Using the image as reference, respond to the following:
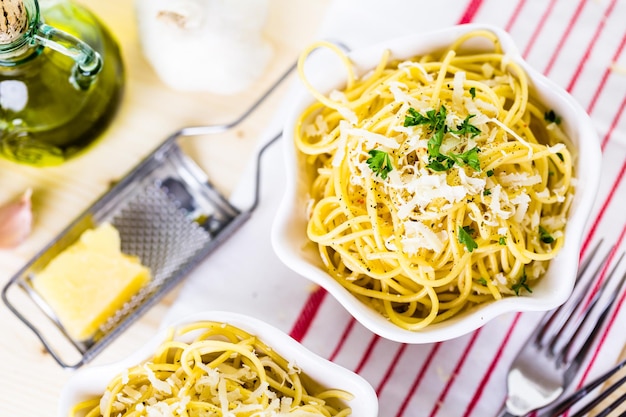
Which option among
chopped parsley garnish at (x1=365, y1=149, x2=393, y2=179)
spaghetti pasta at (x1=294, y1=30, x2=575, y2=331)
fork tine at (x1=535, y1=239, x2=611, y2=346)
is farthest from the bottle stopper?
fork tine at (x1=535, y1=239, x2=611, y2=346)

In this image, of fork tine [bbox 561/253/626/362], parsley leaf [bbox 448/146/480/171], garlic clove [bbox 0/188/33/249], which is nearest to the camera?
parsley leaf [bbox 448/146/480/171]

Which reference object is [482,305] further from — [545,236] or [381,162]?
[381,162]

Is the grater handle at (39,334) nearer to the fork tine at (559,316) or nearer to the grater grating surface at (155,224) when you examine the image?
the grater grating surface at (155,224)

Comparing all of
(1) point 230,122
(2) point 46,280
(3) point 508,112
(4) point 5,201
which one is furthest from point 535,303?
(4) point 5,201

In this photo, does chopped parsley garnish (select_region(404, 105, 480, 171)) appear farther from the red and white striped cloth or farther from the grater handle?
Result: the grater handle

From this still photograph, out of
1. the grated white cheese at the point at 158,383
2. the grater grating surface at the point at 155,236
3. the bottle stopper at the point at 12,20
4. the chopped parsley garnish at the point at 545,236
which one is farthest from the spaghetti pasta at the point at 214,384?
the bottle stopper at the point at 12,20

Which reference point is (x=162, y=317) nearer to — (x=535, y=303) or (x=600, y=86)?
(x=535, y=303)
